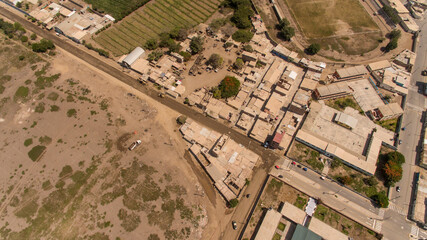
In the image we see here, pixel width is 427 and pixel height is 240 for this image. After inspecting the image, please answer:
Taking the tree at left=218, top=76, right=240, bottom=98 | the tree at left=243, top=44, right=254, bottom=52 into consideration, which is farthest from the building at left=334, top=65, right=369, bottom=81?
the tree at left=218, top=76, right=240, bottom=98

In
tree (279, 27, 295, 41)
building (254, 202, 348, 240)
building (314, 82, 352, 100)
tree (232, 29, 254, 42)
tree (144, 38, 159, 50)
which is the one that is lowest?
building (254, 202, 348, 240)

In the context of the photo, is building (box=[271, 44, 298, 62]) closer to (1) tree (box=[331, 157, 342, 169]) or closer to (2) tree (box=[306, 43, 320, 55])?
(2) tree (box=[306, 43, 320, 55])

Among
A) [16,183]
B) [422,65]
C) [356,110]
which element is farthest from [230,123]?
[422,65]

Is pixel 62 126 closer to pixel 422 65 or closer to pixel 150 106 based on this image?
pixel 150 106

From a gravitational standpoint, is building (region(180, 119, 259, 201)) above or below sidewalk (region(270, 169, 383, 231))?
below

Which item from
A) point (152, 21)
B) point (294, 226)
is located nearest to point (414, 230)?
Answer: point (294, 226)

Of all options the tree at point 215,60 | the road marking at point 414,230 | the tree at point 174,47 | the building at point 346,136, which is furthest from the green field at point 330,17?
the road marking at point 414,230
